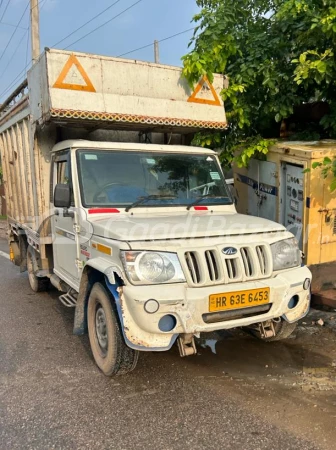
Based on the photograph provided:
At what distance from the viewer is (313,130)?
6.64 m

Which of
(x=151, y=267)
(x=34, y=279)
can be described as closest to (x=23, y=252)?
(x=34, y=279)

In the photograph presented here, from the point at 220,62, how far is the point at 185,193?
8.08 feet

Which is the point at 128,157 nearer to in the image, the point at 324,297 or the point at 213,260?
the point at 213,260

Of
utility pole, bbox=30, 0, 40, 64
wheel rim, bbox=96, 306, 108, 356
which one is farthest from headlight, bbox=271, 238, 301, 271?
utility pole, bbox=30, 0, 40, 64

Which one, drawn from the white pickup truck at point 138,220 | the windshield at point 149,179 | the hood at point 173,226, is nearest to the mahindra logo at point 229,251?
the white pickup truck at point 138,220

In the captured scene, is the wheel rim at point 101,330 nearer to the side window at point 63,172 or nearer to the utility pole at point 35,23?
the side window at point 63,172

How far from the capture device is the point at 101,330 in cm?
372

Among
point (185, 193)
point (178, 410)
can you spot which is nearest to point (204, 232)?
point (185, 193)

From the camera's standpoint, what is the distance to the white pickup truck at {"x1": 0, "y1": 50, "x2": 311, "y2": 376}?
3154mm

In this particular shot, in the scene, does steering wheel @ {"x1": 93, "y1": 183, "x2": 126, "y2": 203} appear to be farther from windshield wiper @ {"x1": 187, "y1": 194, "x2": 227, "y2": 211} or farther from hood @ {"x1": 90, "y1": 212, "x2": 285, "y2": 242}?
windshield wiper @ {"x1": 187, "y1": 194, "x2": 227, "y2": 211}

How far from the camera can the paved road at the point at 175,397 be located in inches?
110

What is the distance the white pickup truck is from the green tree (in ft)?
3.06

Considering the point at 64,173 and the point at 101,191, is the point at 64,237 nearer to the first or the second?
the point at 64,173

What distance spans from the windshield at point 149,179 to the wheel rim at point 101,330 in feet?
3.51
